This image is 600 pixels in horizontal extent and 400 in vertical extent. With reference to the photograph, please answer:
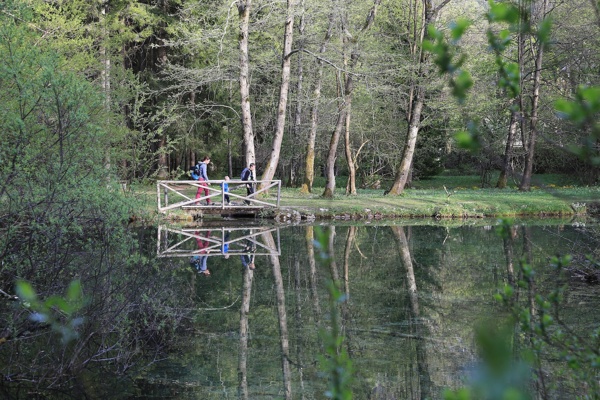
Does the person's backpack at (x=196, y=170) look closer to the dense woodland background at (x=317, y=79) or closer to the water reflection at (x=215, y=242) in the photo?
the dense woodland background at (x=317, y=79)

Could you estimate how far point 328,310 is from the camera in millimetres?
9891

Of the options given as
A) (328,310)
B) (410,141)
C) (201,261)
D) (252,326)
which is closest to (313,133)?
(410,141)

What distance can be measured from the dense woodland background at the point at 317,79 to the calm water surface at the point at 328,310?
3.30m

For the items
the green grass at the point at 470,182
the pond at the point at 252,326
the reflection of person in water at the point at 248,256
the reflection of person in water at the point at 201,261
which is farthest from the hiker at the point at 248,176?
the green grass at the point at 470,182

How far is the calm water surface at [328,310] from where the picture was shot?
6797 mm

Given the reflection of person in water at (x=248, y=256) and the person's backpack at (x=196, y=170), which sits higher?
the person's backpack at (x=196, y=170)

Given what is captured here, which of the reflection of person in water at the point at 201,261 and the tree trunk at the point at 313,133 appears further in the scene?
the tree trunk at the point at 313,133

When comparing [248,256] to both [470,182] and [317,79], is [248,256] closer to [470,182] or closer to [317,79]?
[317,79]

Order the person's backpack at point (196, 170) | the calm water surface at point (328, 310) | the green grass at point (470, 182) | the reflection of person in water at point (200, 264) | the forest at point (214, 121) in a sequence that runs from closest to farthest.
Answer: the forest at point (214, 121) < the calm water surface at point (328, 310) < the reflection of person in water at point (200, 264) < the person's backpack at point (196, 170) < the green grass at point (470, 182)

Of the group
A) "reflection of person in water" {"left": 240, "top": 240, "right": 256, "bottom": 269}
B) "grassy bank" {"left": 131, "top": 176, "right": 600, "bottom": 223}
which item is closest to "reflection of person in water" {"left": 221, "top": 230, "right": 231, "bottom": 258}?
"reflection of person in water" {"left": 240, "top": 240, "right": 256, "bottom": 269}

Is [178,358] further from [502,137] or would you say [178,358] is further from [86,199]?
[502,137]

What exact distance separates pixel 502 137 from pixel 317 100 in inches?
420

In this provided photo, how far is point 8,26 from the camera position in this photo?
9.00 m

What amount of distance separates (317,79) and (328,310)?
65.9ft
